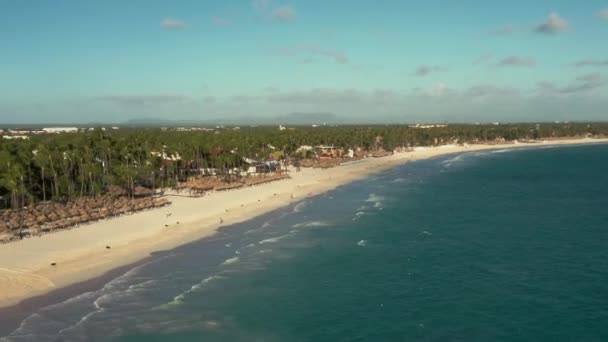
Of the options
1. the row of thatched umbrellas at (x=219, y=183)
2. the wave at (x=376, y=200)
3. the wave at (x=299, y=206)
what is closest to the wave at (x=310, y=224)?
the wave at (x=299, y=206)

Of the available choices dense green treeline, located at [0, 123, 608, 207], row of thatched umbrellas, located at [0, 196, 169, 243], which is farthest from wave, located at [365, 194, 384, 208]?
dense green treeline, located at [0, 123, 608, 207]

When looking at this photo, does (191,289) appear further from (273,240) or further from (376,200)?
(376,200)

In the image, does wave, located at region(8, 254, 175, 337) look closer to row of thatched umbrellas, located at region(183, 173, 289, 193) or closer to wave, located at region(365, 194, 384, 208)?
wave, located at region(365, 194, 384, 208)

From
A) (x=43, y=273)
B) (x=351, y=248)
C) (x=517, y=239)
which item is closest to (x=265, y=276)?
(x=351, y=248)

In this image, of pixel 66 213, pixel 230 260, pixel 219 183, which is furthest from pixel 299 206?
pixel 66 213

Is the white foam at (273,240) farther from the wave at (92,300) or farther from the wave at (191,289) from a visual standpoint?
the wave at (92,300)

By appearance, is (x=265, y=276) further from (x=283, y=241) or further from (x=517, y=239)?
(x=517, y=239)
